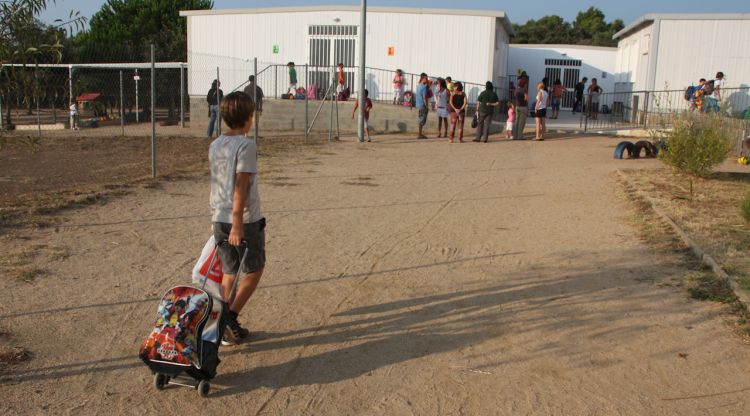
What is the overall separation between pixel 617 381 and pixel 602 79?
1296 inches

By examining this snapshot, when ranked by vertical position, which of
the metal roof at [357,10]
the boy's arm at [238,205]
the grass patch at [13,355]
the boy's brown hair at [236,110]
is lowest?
the grass patch at [13,355]

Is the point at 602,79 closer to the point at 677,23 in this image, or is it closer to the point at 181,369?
the point at 677,23

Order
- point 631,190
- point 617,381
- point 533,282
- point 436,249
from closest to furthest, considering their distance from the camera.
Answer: point 617,381 → point 533,282 → point 436,249 → point 631,190

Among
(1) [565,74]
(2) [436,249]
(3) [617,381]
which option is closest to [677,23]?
(1) [565,74]

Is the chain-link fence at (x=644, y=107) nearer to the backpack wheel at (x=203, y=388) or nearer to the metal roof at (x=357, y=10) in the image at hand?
the metal roof at (x=357, y=10)

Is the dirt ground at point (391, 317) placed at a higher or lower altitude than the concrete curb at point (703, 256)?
lower

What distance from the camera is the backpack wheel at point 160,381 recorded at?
395 centimetres

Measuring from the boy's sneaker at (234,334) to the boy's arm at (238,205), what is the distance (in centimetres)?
62

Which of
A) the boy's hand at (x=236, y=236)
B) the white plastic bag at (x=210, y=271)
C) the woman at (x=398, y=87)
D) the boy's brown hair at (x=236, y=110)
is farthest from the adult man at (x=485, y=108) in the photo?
the boy's hand at (x=236, y=236)

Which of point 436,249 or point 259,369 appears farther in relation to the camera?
point 436,249

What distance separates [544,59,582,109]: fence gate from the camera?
34.3m

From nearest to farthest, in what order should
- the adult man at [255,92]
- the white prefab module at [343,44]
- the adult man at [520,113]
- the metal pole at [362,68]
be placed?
the adult man at [255,92], the metal pole at [362,68], the adult man at [520,113], the white prefab module at [343,44]

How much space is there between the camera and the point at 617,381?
4.21 meters

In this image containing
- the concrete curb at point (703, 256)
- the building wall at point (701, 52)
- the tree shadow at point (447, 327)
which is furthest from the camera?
the building wall at point (701, 52)
